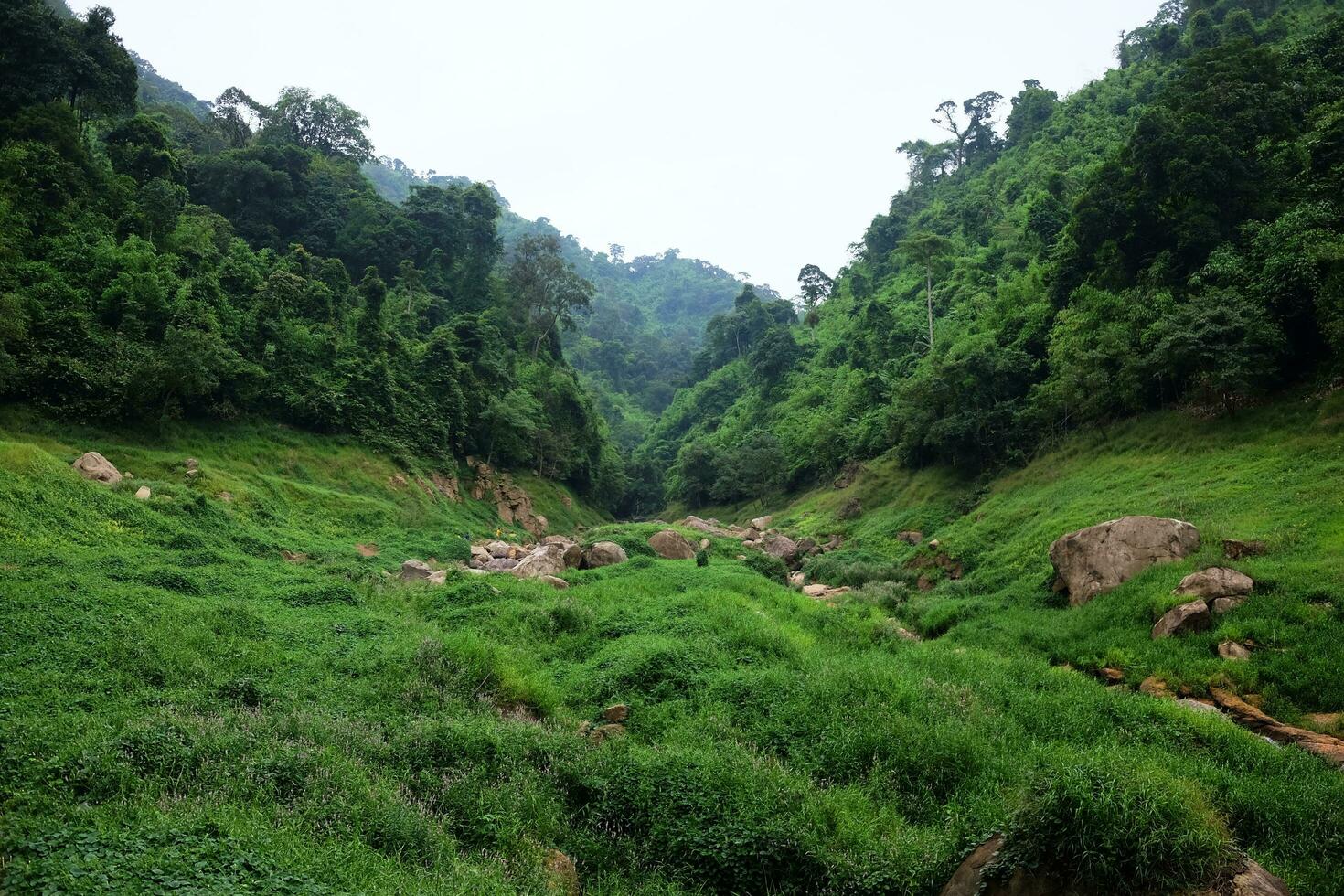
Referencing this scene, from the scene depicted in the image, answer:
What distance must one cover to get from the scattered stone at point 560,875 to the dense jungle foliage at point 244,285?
25.9 metres

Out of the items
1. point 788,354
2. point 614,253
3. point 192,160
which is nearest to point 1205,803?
point 192,160

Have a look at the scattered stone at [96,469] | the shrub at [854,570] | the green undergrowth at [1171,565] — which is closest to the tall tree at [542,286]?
the shrub at [854,570]

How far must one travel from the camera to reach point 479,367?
168 ft

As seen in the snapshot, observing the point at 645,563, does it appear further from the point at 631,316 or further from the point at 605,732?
the point at 631,316

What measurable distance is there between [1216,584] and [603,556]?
20.3m

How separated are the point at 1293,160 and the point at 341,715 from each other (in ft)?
124

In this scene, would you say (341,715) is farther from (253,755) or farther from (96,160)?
(96,160)

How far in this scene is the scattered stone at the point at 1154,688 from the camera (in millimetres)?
12258

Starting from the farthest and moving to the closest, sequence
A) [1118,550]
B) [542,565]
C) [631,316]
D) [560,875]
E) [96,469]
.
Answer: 1. [631,316]
2. [542,565]
3. [96,469]
4. [1118,550]
5. [560,875]

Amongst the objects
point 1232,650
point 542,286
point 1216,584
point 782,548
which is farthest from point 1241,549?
point 542,286

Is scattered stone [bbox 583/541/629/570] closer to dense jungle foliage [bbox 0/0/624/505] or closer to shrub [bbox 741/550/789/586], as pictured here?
shrub [bbox 741/550/789/586]

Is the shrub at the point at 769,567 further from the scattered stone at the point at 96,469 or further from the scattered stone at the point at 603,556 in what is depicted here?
the scattered stone at the point at 96,469

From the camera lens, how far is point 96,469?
2106cm

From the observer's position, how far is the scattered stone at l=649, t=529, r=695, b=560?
32625 millimetres
